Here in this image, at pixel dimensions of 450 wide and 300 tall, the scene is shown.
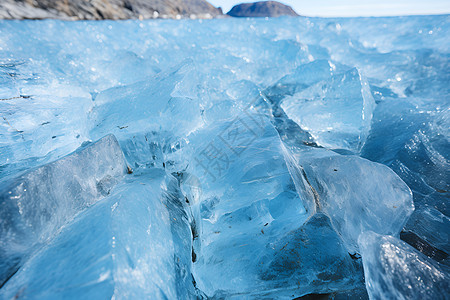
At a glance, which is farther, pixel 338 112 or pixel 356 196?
pixel 338 112

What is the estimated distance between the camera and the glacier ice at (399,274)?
21.8 inches

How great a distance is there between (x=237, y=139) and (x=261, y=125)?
155mm

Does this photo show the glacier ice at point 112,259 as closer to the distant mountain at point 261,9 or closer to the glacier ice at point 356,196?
the glacier ice at point 356,196

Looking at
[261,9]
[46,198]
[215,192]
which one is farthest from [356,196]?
[261,9]

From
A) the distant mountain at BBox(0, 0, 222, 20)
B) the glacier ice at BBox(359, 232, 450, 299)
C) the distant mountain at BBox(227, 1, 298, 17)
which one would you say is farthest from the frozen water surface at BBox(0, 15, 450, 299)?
the distant mountain at BBox(227, 1, 298, 17)

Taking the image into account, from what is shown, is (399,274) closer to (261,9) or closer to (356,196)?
(356,196)

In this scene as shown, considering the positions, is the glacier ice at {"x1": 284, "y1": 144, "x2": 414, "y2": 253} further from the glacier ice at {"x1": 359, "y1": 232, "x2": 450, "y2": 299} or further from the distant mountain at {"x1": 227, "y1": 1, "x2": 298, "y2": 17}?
the distant mountain at {"x1": 227, "y1": 1, "x2": 298, "y2": 17}

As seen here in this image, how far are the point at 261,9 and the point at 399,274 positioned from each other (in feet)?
145

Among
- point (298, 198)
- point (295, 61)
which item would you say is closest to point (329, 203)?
point (298, 198)

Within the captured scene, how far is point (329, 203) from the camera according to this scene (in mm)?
880

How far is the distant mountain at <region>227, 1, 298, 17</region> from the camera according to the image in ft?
120

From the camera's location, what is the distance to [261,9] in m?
36.9

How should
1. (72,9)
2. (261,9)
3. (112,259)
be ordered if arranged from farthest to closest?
(261,9)
(72,9)
(112,259)

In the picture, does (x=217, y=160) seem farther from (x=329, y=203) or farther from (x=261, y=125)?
(x=329, y=203)
